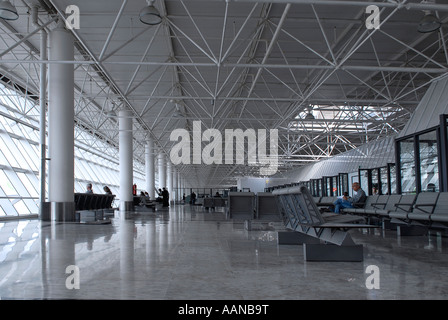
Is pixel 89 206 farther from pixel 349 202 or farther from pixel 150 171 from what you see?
pixel 150 171

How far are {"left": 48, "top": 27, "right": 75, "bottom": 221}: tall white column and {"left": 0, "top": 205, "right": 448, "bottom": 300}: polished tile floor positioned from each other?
7787 mm

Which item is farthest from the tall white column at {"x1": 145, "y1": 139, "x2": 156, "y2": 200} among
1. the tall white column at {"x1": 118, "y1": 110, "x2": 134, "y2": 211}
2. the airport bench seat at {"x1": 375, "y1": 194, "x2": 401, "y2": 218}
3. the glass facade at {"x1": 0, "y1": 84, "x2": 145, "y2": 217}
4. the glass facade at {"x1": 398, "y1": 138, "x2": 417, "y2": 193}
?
the airport bench seat at {"x1": 375, "y1": 194, "x2": 401, "y2": 218}

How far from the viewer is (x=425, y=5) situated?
1067 cm

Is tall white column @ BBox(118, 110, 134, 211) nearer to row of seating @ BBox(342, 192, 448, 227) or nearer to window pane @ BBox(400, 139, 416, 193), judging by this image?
row of seating @ BBox(342, 192, 448, 227)

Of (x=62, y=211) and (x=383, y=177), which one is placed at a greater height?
(x=383, y=177)

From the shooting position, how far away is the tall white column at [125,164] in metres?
29.0

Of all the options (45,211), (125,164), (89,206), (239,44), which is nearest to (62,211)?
(45,211)

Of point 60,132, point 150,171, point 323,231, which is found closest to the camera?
point 323,231

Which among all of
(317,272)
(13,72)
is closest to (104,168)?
(13,72)

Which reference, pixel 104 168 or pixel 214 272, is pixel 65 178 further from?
pixel 104 168

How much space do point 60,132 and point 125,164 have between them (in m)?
13.3

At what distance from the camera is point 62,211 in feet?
52.6

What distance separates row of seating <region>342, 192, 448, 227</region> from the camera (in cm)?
934
